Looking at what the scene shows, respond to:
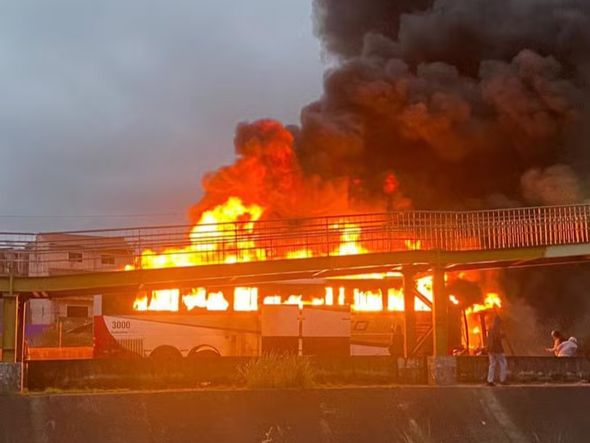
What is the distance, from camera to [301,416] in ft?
43.5

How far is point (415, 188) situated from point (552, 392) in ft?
64.9

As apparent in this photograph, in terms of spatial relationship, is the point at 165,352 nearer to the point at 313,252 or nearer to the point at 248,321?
the point at 248,321

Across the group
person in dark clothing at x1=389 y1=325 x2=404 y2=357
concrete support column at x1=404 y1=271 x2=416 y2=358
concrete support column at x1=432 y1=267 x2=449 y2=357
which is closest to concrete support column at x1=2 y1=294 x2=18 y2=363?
concrete support column at x1=404 y1=271 x2=416 y2=358

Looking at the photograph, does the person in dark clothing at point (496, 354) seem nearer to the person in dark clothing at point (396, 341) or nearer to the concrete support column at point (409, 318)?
the concrete support column at point (409, 318)

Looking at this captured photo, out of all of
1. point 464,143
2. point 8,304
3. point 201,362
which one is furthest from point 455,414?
point 464,143

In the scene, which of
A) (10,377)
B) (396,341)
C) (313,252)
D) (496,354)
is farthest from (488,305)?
(10,377)

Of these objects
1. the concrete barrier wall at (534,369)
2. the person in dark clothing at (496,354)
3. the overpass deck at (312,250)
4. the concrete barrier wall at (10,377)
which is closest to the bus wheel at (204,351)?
the overpass deck at (312,250)

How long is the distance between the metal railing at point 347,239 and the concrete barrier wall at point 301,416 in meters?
4.90

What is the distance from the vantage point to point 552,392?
1463cm

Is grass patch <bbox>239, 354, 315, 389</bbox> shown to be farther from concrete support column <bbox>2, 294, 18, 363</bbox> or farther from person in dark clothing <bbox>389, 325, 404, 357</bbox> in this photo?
person in dark clothing <bbox>389, 325, 404, 357</bbox>

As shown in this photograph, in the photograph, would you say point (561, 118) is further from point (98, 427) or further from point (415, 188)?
point (98, 427)

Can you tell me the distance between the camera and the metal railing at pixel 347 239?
18.9 m

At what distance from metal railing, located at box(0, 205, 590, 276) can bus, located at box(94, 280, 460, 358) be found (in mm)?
1068

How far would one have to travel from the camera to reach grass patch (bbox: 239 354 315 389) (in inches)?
560
